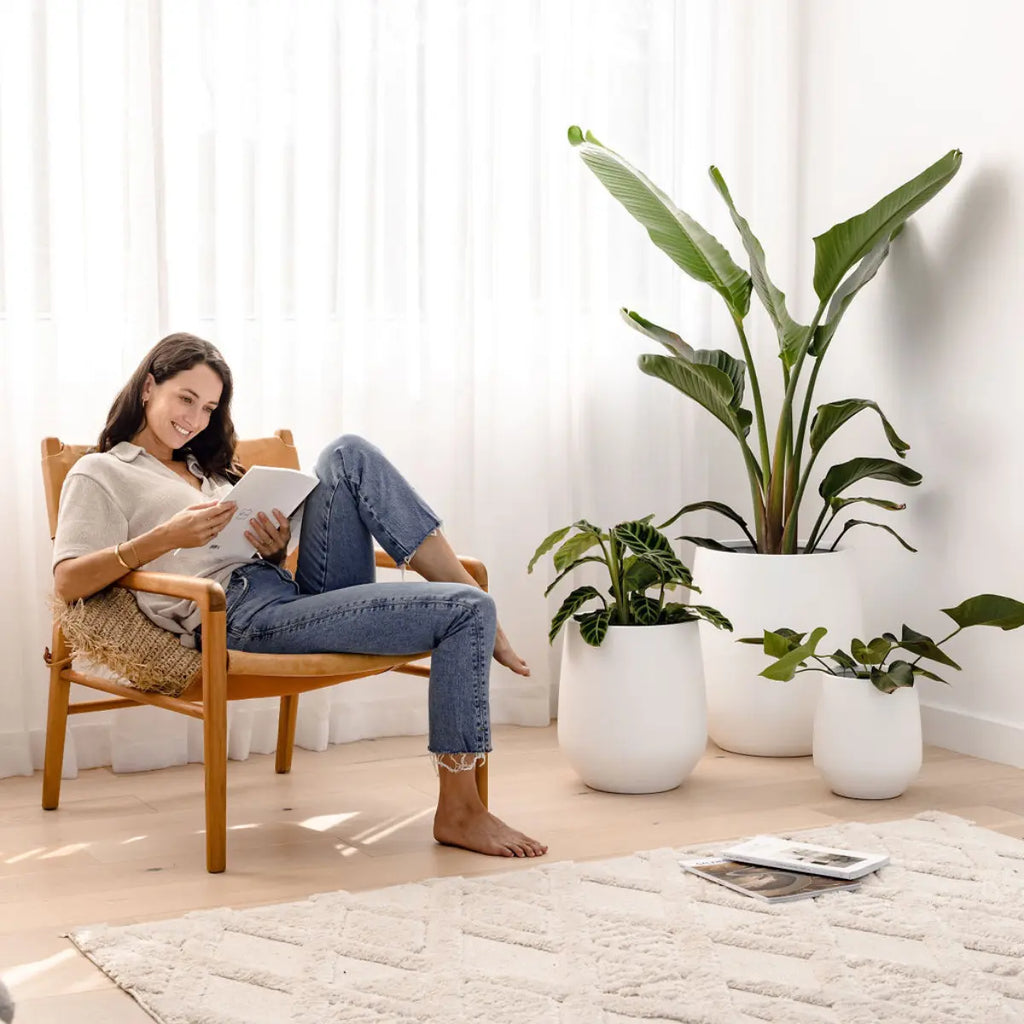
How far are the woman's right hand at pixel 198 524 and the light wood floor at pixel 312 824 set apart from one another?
0.56 metres

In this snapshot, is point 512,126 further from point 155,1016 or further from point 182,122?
point 155,1016

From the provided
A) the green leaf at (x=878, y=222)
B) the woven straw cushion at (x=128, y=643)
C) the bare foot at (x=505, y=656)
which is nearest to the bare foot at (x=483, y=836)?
the bare foot at (x=505, y=656)

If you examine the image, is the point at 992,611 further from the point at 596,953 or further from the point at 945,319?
the point at 596,953

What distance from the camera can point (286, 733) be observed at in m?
3.17

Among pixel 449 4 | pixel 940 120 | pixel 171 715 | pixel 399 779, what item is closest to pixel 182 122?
pixel 449 4

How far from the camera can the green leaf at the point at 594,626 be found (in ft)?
9.32

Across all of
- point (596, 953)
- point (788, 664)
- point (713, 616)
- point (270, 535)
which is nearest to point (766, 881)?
point (596, 953)

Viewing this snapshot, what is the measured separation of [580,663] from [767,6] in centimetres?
201

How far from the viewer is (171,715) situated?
3277mm

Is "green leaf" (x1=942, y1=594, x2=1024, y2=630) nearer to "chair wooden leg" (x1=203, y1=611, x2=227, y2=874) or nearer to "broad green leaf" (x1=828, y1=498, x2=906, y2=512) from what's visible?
"broad green leaf" (x1=828, y1=498, x2=906, y2=512)

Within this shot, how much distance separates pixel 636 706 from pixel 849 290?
1134mm

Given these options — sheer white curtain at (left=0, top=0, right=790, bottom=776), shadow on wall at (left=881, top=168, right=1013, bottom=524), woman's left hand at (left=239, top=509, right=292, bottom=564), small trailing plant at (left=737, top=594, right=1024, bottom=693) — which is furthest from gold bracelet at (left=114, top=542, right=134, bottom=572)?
shadow on wall at (left=881, top=168, right=1013, bottom=524)

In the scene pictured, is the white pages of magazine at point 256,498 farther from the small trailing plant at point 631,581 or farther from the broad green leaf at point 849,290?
the broad green leaf at point 849,290

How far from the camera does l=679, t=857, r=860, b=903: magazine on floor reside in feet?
7.34
